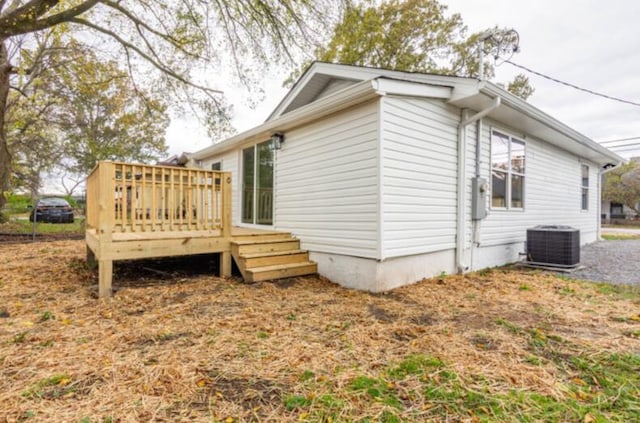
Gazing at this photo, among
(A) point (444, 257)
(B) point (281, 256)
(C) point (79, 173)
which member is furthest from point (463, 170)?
(C) point (79, 173)

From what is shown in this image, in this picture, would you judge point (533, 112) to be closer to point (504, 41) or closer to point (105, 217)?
point (504, 41)

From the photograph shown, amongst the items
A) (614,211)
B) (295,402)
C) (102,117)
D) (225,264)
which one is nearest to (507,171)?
(225,264)

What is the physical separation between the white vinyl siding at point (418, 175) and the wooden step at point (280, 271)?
4.84 ft

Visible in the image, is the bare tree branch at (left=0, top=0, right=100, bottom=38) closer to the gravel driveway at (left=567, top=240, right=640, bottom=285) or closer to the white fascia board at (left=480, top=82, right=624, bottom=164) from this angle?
the white fascia board at (left=480, top=82, right=624, bottom=164)

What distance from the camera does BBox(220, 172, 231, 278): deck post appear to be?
4.84m

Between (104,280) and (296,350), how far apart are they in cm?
291

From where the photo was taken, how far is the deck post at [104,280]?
3.91 metres

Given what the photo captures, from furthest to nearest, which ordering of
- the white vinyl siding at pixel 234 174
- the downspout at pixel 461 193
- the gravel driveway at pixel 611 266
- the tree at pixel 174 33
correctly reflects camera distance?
the white vinyl siding at pixel 234 174
the tree at pixel 174 33
the downspout at pixel 461 193
the gravel driveway at pixel 611 266

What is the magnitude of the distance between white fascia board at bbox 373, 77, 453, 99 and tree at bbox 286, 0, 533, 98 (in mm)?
9768

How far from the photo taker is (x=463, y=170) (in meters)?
5.32

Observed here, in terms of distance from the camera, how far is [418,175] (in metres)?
4.73

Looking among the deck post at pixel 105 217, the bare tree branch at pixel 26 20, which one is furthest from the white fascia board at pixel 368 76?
the bare tree branch at pixel 26 20

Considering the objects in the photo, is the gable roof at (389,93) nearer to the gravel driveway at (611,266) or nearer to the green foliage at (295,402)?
the gravel driveway at (611,266)

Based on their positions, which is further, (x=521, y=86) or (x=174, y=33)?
(x=521, y=86)
